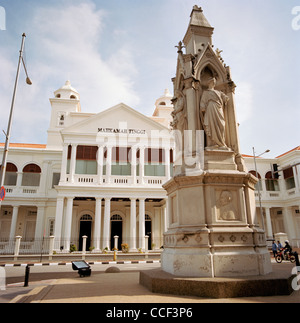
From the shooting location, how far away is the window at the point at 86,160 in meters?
25.1

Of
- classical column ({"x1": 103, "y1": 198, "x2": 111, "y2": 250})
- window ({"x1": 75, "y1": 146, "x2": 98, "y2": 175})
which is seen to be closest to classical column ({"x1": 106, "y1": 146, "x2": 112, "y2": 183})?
window ({"x1": 75, "y1": 146, "x2": 98, "y2": 175})

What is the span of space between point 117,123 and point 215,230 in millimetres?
22937

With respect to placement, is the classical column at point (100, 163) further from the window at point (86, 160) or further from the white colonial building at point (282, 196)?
the white colonial building at point (282, 196)

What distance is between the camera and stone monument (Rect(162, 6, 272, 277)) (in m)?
4.82

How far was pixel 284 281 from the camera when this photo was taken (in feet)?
14.0

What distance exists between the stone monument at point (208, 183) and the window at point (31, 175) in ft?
83.3

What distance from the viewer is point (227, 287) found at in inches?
161

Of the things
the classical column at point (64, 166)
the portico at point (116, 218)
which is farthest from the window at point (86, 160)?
the portico at point (116, 218)

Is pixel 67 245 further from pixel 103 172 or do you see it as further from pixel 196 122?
pixel 196 122

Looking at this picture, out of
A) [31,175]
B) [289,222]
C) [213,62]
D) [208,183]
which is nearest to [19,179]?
[31,175]

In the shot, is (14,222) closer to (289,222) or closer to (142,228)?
(142,228)

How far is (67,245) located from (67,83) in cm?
2257
